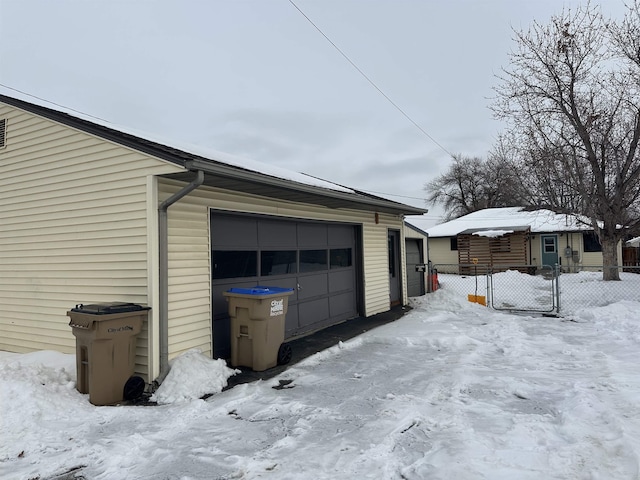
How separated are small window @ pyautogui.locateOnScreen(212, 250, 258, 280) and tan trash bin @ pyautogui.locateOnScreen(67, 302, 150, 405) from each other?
5.19 feet

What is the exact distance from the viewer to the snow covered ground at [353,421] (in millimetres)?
3057

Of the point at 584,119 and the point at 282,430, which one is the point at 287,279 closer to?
the point at 282,430

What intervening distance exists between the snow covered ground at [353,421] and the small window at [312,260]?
7.46 ft

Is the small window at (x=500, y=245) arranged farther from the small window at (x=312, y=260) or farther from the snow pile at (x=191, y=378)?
the snow pile at (x=191, y=378)

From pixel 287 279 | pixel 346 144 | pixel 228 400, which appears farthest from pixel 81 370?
pixel 346 144

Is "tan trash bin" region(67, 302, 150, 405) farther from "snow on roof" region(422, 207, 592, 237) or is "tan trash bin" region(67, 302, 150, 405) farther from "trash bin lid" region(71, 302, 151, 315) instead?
"snow on roof" region(422, 207, 592, 237)

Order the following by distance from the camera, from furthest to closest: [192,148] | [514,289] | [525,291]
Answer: [514,289], [525,291], [192,148]

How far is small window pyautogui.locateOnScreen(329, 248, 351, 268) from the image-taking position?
928cm

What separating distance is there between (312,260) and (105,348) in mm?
4651

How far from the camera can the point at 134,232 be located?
5.17m

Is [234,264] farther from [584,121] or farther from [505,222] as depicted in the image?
[505,222]

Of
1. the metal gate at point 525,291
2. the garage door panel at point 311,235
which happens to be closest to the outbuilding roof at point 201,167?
the garage door panel at point 311,235

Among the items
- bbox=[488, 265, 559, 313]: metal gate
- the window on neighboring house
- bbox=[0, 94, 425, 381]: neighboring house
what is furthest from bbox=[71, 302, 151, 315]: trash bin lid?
the window on neighboring house

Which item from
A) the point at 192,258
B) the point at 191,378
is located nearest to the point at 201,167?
the point at 192,258
